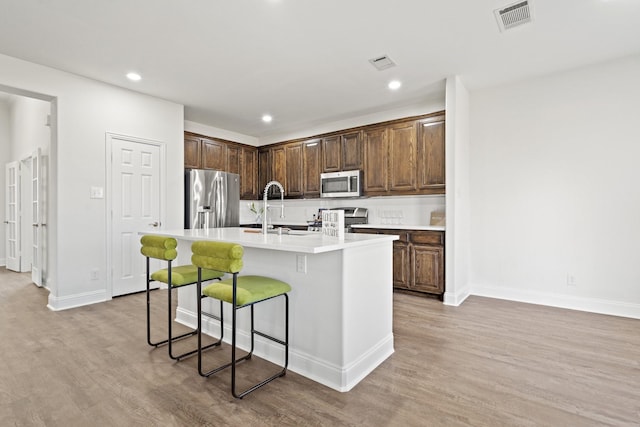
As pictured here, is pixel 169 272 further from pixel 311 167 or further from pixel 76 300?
pixel 311 167

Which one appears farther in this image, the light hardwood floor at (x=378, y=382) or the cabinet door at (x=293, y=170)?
the cabinet door at (x=293, y=170)

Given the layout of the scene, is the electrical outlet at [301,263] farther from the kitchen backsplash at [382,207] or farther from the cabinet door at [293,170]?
the cabinet door at [293,170]

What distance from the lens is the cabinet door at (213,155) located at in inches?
220

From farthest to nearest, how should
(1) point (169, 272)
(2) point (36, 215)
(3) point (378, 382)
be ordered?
(2) point (36, 215) → (1) point (169, 272) → (3) point (378, 382)

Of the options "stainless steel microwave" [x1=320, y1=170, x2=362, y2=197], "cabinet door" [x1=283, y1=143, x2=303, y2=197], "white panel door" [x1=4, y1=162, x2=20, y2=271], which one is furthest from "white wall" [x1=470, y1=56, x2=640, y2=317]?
"white panel door" [x1=4, y1=162, x2=20, y2=271]

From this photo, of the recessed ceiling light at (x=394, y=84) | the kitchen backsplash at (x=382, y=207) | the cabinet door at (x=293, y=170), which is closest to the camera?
the recessed ceiling light at (x=394, y=84)

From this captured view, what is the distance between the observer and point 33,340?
275 cm

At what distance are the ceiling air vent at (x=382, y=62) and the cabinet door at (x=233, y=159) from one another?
11.2ft

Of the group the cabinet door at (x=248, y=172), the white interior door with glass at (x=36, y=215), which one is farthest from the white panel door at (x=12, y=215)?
the cabinet door at (x=248, y=172)

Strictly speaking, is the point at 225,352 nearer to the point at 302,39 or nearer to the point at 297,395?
the point at 297,395

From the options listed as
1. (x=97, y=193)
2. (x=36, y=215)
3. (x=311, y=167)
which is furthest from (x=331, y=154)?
(x=36, y=215)

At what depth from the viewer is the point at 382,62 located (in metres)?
3.45

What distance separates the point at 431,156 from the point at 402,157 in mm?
437

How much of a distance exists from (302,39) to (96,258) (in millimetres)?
3483
